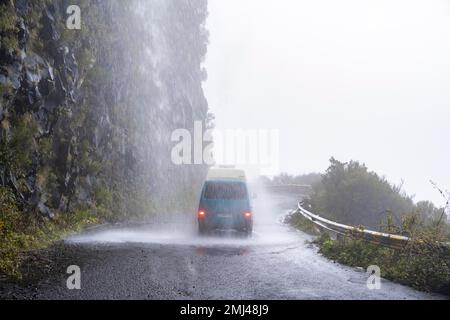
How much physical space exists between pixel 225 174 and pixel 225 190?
0.96 metres

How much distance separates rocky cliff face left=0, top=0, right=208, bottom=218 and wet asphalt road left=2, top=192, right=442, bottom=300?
3.29 meters

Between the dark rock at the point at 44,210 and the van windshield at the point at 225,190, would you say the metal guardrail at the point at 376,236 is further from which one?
the dark rock at the point at 44,210

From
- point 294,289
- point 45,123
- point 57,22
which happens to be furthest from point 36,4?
point 294,289

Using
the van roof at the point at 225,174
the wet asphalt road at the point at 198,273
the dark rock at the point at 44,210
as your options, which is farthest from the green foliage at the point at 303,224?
the dark rock at the point at 44,210

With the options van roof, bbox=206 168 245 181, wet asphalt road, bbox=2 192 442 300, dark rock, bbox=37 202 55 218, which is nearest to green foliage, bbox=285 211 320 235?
van roof, bbox=206 168 245 181

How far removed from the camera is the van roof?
54.5 feet

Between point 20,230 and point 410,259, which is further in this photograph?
point 20,230

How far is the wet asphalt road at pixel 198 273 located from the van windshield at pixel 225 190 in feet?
8.64

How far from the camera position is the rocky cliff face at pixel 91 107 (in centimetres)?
1294

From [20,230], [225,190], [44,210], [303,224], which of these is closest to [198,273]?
[20,230]

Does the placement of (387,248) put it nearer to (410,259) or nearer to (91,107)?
(410,259)

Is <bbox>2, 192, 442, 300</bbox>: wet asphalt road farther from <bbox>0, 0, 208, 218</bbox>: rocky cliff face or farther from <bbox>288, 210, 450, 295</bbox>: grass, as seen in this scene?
<bbox>0, 0, 208, 218</bbox>: rocky cliff face

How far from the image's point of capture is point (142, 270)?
8859 mm

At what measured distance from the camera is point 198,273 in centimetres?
875
